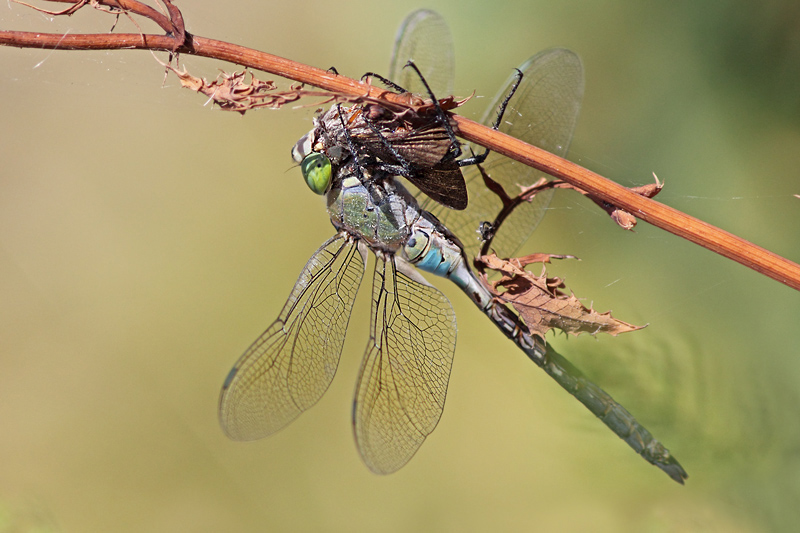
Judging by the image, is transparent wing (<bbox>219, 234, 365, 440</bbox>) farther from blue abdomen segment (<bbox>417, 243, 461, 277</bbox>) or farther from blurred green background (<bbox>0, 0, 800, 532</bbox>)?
blurred green background (<bbox>0, 0, 800, 532</bbox>)

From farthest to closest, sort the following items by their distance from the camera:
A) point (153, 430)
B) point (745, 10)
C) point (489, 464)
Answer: point (153, 430), point (489, 464), point (745, 10)

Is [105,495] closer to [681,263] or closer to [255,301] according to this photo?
[255,301]

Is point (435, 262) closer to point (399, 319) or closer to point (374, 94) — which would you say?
point (399, 319)

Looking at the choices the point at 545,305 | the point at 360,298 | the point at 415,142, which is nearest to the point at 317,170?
the point at 415,142

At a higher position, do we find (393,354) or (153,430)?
(153,430)

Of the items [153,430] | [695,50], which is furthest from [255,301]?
[695,50]

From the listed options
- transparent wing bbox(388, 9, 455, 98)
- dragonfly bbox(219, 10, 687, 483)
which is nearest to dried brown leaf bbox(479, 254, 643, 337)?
dragonfly bbox(219, 10, 687, 483)
